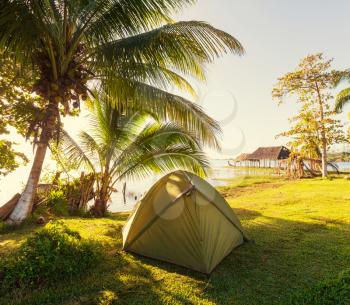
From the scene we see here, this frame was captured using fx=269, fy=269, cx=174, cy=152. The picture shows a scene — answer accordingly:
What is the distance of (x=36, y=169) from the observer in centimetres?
662

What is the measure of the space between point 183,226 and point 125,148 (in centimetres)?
454

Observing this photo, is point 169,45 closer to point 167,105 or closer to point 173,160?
point 167,105

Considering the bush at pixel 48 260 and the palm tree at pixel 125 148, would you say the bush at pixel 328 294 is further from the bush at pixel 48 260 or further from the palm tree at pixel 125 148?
the palm tree at pixel 125 148

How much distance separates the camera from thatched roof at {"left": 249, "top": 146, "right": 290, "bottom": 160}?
37534 mm

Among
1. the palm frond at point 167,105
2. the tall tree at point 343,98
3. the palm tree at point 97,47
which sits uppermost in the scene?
the tall tree at point 343,98

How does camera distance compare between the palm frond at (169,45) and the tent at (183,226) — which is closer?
the tent at (183,226)

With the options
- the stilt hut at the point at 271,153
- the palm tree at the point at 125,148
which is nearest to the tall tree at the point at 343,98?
the palm tree at the point at 125,148

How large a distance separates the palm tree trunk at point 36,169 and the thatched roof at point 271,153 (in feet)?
114

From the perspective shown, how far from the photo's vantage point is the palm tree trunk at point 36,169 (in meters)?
5.96

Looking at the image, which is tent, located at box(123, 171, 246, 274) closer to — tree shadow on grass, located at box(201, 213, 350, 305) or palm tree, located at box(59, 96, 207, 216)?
tree shadow on grass, located at box(201, 213, 350, 305)

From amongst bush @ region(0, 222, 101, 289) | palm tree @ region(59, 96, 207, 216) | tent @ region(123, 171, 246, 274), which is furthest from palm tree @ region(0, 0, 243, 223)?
bush @ region(0, 222, 101, 289)

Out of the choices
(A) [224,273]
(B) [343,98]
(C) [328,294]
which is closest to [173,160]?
(A) [224,273]

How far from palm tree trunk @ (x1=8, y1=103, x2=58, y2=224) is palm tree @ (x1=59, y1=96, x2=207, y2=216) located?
1.91 meters

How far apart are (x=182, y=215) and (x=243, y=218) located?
3.86 m
